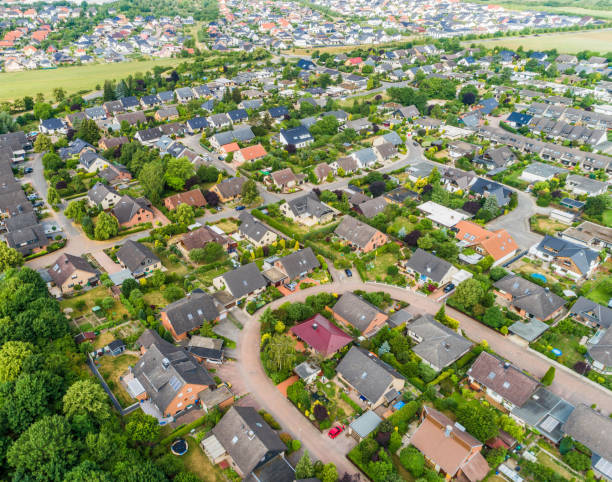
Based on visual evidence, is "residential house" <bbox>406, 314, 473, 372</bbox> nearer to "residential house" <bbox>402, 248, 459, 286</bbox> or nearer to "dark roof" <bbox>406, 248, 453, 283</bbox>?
"residential house" <bbox>402, 248, 459, 286</bbox>

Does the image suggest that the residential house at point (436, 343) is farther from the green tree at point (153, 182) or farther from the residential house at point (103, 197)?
the residential house at point (103, 197)

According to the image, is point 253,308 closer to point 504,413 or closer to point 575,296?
point 504,413

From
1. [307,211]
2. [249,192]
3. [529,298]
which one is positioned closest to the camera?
[529,298]

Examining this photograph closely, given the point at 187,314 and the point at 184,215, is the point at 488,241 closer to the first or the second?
the point at 187,314

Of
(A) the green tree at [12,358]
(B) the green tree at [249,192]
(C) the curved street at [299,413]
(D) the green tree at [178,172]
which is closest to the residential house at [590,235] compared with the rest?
(C) the curved street at [299,413]

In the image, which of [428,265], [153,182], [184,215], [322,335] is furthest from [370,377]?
[153,182]

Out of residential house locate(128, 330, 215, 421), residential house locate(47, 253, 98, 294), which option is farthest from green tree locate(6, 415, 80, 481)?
residential house locate(47, 253, 98, 294)
